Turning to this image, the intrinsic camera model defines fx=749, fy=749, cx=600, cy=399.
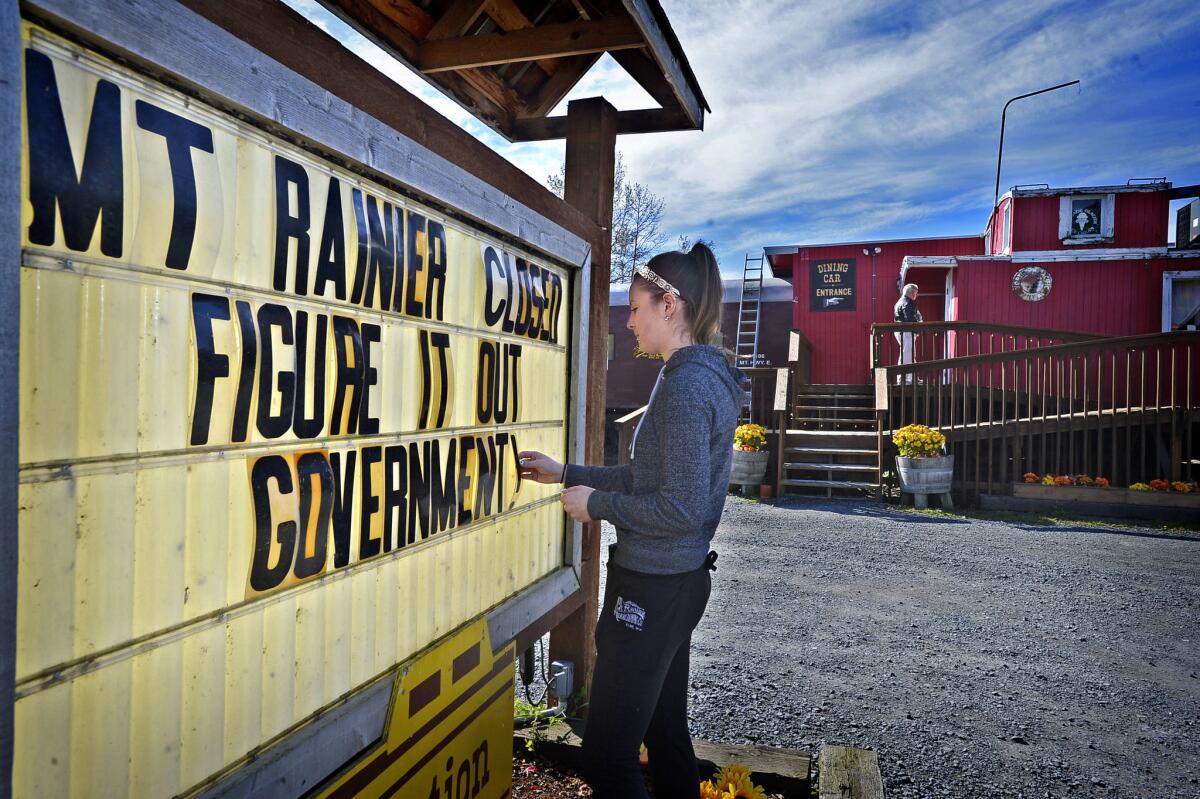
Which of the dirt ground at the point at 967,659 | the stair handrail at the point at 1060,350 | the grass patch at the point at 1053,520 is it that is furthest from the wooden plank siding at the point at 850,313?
the dirt ground at the point at 967,659

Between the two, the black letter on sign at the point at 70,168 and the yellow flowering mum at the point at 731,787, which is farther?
the yellow flowering mum at the point at 731,787

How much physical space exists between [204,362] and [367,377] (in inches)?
18.0

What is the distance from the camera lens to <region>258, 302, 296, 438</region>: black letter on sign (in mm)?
1431

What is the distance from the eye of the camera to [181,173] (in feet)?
4.12

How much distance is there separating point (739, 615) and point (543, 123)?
3901mm

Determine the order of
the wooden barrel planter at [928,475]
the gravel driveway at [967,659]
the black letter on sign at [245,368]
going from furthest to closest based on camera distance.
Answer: the wooden barrel planter at [928,475] → the gravel driveway at [967,659] → the black letter on sign at [245,368]

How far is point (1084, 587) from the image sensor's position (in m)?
6.45

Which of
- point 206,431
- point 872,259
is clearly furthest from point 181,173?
point 872,259

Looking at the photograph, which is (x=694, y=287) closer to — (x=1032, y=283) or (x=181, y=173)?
(x=181, y=173)

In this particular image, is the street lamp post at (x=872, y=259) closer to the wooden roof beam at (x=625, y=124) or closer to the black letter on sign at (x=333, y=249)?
the wooden roof beam at (x=625, y=124)

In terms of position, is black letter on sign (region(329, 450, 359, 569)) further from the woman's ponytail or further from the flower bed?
the flower bed

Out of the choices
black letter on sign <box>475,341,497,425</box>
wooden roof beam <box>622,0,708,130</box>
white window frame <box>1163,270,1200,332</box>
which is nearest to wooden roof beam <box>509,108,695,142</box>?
wooden roof beam <box>622,0,708,130</box>

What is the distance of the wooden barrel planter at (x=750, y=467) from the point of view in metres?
11.2

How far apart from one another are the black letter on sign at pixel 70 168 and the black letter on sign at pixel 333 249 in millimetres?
466
